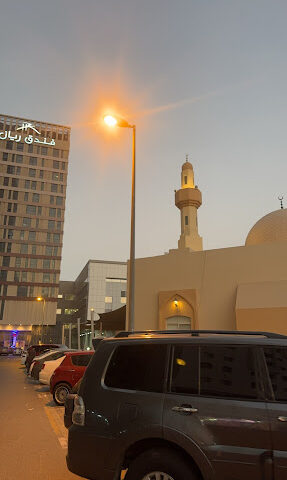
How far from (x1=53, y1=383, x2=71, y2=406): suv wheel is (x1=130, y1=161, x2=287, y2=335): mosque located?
13688 millimetres

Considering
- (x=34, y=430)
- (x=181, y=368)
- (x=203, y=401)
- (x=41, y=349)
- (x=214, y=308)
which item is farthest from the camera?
(x=214, y=308)

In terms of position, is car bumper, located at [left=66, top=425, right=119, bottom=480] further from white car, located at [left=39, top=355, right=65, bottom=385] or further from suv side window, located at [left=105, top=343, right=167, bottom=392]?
white car, located at [left=39, top=355, right=65, bottom=385]

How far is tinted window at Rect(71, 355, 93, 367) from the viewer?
36.1 feet

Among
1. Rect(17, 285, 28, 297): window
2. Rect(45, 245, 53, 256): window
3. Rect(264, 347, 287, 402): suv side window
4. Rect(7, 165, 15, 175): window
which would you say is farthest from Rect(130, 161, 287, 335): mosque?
Rect(7, 165, 15, 175): window

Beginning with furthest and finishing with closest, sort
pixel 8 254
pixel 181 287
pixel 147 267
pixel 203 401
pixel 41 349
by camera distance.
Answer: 1. pixel 8 254
2. pixel 147 267
3. pixel 181 287
4. pixel 41 349
5. pixel 203 401

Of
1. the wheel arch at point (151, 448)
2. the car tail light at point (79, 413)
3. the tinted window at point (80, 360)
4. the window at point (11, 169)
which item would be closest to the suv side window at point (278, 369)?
the wheel arch at point (151, 448)

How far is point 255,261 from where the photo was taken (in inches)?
918


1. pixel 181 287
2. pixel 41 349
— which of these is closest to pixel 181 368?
pixel 41 349

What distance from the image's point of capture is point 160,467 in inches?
131

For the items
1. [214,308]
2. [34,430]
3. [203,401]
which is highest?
[214,308]

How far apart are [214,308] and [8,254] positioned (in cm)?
6212

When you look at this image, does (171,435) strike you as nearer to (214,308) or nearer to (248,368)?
(248,368)

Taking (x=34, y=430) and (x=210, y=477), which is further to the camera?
(x=34, y=430)

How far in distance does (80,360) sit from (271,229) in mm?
22746
